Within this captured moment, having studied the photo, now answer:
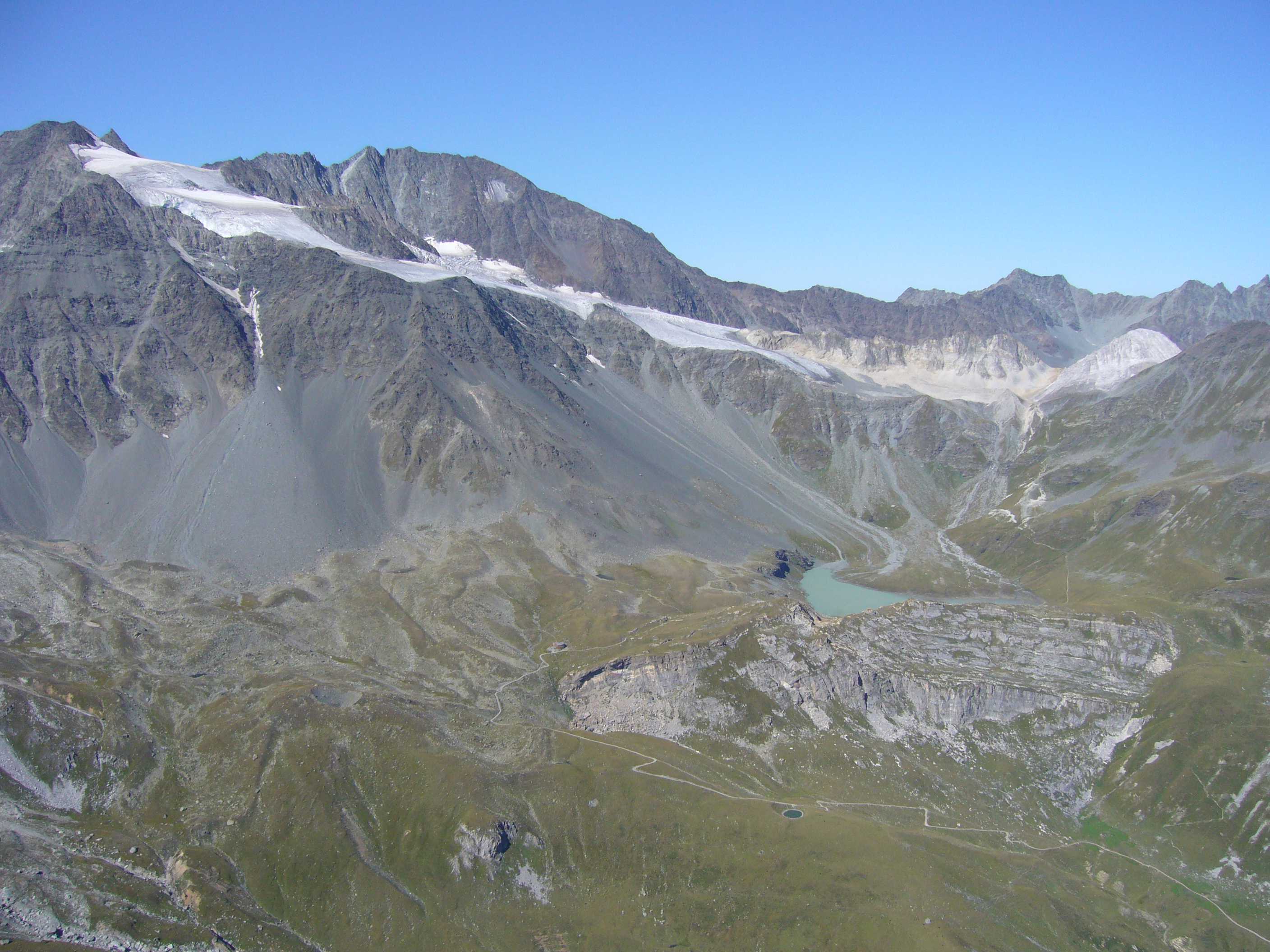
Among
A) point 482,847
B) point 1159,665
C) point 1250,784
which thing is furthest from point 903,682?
point 482,847

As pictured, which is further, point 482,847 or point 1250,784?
point 1250,784

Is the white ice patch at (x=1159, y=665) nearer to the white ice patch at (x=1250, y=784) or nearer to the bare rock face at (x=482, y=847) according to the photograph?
the white ice patch at (x=1250, y=784)

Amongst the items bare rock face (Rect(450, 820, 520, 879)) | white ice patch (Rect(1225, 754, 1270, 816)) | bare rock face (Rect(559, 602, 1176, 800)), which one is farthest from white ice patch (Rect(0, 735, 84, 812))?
white ice patch (Rect(1225, 754, 1270, 816))

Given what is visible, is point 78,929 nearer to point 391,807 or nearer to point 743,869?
point 391,807

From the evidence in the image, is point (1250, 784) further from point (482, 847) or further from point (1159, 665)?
point (482, 847)

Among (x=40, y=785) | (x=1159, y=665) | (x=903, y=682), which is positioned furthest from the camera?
(x=1159, y=665)

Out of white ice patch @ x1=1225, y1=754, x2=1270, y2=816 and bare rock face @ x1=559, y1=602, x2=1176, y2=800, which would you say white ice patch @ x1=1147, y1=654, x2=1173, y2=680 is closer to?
bare rock face @ x1=559, y1=602, x2=1176, y2=800

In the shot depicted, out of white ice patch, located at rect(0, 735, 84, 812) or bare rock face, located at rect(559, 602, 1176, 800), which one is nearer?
white ice patch, located at rect(0, 735, 84, 812)

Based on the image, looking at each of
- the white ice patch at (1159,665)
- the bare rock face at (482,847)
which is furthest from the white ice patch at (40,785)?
the white ice patch at (1159,665)

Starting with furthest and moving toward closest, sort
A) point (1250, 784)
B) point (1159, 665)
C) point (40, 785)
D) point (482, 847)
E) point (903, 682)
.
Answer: point (1159, 665) → point (903, 682) → point (1250, 784) → point (40, 785) → point (482, 847)
